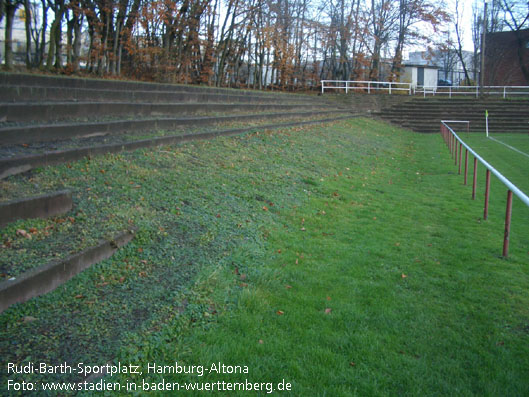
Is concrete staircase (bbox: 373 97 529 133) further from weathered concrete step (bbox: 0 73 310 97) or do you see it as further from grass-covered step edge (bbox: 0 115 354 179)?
grass-covered step edge (bbox: 0 115 354 179)

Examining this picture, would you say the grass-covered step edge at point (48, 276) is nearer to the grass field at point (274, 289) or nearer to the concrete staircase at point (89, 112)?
the grass field at point (274, 289)

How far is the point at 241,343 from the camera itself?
3.79m

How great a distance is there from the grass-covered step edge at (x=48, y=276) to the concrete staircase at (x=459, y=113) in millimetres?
27725

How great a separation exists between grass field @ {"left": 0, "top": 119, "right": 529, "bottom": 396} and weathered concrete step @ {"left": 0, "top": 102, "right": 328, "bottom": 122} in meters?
1.52

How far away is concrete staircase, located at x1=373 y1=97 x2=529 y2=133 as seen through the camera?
97.5ft

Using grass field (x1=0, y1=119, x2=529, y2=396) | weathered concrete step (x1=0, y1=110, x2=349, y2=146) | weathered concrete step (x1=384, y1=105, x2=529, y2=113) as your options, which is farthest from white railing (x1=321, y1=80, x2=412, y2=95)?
grass field (x1=0, y1=119, x2=529, y2=396)

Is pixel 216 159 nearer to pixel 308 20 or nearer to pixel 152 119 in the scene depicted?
pixel 152 119

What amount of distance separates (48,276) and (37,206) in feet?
4.16

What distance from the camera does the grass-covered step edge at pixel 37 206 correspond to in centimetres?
454

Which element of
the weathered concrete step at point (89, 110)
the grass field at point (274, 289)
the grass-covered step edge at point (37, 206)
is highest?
the weathered concrete step at point (89, 110)

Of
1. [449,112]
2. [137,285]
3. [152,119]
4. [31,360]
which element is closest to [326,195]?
[152,119]

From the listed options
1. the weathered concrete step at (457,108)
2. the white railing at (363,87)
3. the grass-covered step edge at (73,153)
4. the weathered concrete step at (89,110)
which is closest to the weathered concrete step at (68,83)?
the weathered concrete step at (89,110)

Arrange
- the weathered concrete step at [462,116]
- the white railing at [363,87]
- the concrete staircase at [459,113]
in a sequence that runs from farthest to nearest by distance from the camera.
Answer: the white railing at [363,87] → the weathered concrete step at [462,116] → the concrete staircase at [459,113]

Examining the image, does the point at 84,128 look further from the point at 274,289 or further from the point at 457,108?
the point at 457,108
